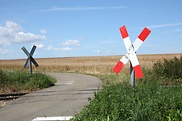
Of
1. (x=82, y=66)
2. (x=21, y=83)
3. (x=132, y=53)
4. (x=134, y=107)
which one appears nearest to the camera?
(x=134, y=107)

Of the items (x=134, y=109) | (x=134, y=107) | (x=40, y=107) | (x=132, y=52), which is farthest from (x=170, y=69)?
(x=134, y=109)

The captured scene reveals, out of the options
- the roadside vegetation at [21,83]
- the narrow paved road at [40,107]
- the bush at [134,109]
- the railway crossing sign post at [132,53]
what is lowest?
the narrow paved road at [40,107]

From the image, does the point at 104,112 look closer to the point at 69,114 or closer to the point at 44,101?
the point at 69,114

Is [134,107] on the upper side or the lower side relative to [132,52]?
lower

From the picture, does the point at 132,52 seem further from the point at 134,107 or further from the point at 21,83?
the point at 21,83

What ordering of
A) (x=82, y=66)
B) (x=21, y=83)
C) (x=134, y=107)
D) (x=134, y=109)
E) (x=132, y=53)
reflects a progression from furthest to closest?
(x=82, y=66) < (x=21, y=83) < (x=132, y=53) < (x=134, y=107) < (x=134, y=109)

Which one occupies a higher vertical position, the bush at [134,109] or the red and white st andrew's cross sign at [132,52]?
the red and white st andrew's cross sign at [132,52]

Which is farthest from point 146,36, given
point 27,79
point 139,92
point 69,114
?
point 27,79

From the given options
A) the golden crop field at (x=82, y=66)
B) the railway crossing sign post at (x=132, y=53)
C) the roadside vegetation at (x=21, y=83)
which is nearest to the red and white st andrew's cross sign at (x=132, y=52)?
the railway crossing sign post at (x=132, y=53)

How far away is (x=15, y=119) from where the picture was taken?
9406 mm

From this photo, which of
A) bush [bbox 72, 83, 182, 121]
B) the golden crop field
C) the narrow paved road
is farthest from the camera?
the golden crop field

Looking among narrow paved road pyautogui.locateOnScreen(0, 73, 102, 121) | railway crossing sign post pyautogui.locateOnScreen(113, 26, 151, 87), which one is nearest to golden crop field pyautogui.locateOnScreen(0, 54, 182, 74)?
narrow paved road pyautogui.locateOnScreen(0, 73, 102, 121)

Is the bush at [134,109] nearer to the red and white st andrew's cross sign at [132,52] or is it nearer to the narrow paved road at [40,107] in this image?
the red and white st andrew's cross sign at [132,52]

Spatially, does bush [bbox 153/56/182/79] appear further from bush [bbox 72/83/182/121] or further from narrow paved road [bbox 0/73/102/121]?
bush [bbox 72/83/182/121]
